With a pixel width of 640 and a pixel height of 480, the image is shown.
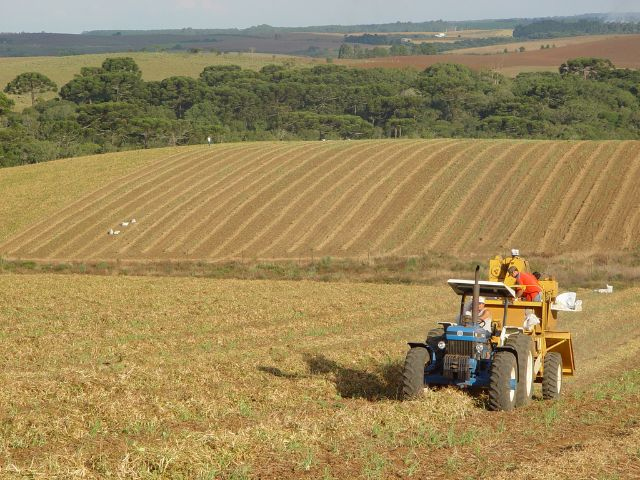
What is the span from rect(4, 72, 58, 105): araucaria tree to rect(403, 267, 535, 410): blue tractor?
12028 centimetres

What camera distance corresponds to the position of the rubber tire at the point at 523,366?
46.4ft

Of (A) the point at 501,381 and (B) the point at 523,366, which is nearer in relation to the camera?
(A) the point at 501,381

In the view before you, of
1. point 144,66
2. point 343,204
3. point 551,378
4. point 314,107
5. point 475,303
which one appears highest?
point 475,303

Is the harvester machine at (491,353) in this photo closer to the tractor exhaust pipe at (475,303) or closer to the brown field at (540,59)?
the tractor exhaust pipe at (475,303)

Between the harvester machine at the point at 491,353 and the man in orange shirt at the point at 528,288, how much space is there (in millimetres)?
133

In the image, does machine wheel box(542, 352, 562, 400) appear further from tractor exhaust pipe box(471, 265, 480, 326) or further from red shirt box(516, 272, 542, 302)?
tractor exhaust pipe box(471, 265, 480, 326)

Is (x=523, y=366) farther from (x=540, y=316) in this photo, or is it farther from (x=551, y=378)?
(x=540, y=316)

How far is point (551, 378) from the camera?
15328 millimetres

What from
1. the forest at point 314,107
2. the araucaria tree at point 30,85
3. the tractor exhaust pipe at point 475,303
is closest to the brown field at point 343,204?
the forest at point 314,107

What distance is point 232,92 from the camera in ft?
380

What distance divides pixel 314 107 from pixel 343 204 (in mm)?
67106

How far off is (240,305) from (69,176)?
3819cm

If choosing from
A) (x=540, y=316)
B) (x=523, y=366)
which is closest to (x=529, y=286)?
(x=540, y=316)

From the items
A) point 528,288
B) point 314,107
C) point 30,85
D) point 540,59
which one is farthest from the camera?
point 540,59
